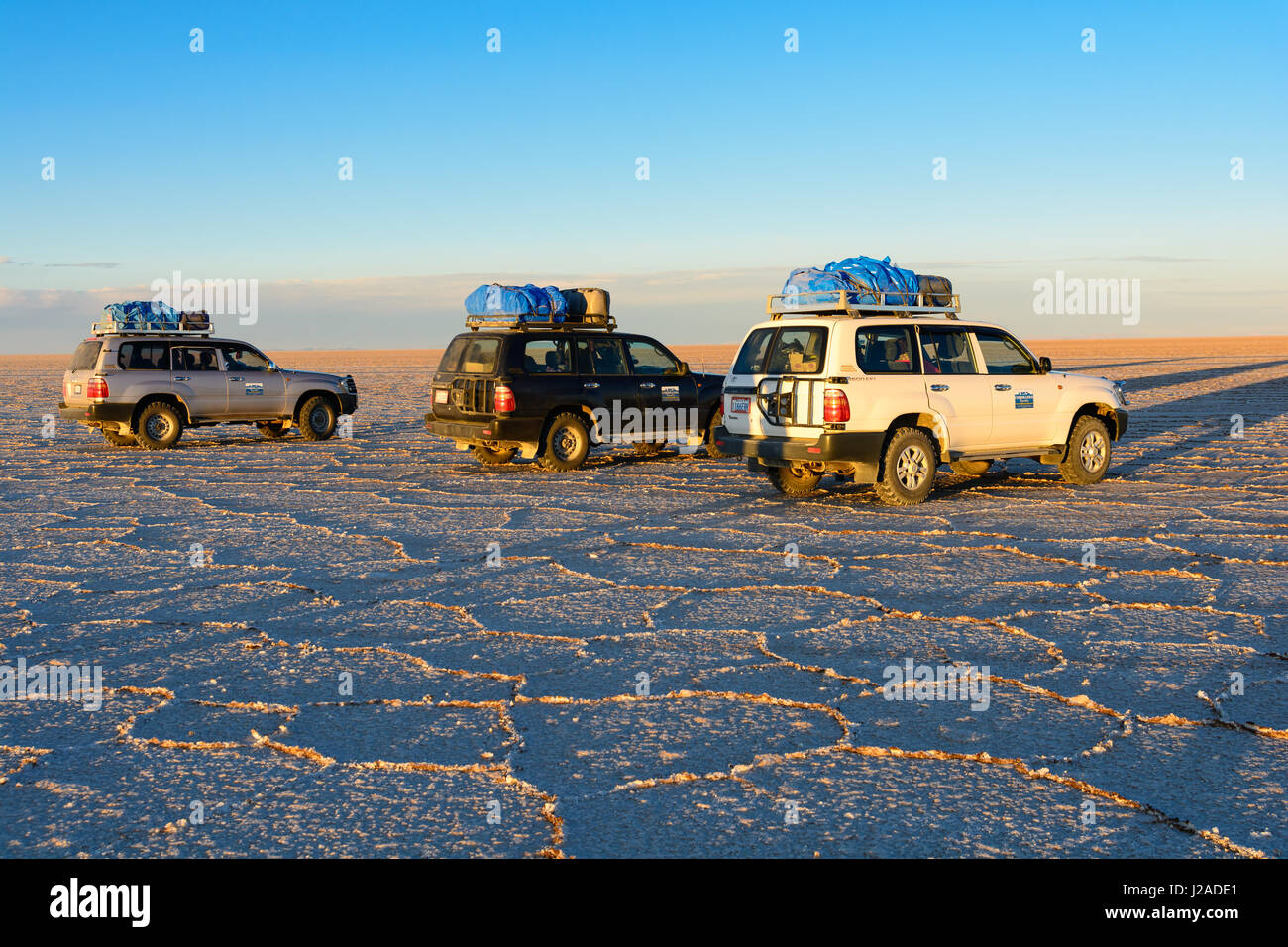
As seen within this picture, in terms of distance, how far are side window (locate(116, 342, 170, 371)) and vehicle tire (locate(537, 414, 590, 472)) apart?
7196 mm

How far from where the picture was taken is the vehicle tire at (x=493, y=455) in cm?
1698

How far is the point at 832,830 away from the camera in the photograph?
435cm

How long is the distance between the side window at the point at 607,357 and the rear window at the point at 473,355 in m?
1.35

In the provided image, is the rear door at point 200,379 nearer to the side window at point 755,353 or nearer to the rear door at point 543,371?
the rear door at point 543,371

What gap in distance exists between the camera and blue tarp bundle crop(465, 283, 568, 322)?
1591cm

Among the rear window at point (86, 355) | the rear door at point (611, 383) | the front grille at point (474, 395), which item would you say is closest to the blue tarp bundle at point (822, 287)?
the rear door at point (611, 383)

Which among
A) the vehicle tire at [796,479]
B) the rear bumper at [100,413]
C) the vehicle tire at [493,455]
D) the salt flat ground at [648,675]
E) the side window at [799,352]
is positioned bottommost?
the salt flat ground at [648,675]

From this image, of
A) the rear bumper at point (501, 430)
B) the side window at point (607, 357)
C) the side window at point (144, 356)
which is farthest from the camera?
the side window at point (144, 356)

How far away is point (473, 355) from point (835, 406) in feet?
18.7

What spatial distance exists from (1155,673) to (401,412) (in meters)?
25.0

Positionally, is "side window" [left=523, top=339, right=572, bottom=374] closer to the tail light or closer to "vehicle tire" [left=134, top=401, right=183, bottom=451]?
the tail light

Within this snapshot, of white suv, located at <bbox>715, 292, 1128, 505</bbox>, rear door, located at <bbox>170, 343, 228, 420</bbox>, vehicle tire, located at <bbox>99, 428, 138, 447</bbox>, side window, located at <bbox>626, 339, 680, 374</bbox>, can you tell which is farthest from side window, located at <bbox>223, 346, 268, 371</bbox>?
white suv, located at <bbox>715, 292, 1128, 505</bbox>
